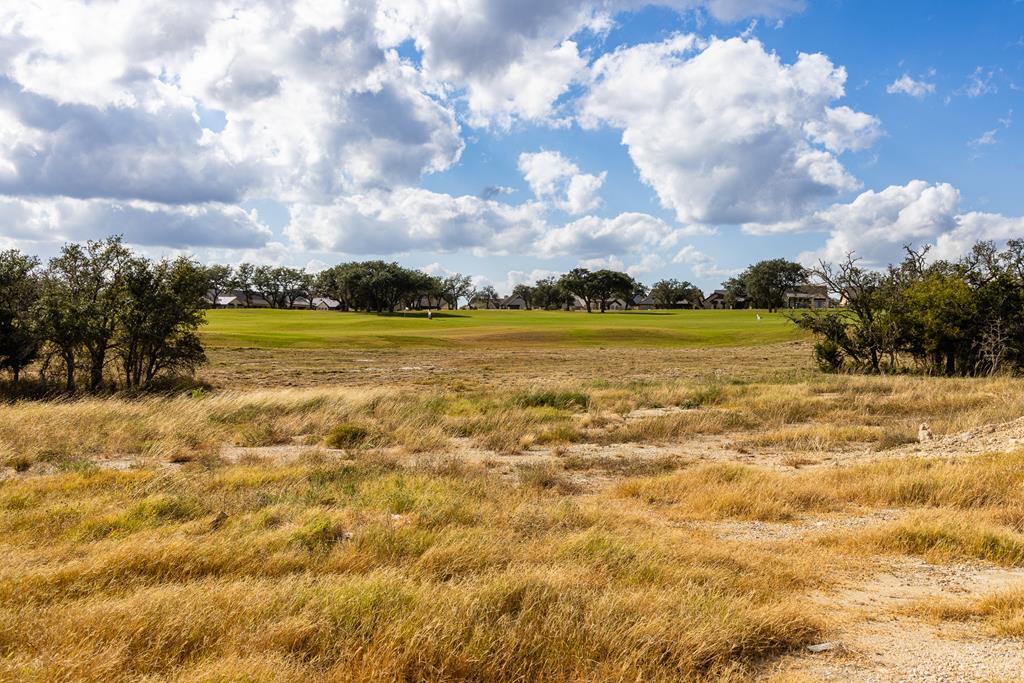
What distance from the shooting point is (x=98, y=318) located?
939 inches

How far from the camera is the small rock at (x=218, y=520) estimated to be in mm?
8031

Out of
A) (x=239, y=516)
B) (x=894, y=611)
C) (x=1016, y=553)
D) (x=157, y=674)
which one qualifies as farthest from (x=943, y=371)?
(x=157, y=674)

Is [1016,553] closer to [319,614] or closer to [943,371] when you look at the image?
[319,614]

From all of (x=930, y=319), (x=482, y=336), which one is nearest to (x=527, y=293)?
(x=482, y=336)

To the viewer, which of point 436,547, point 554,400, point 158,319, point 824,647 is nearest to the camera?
point 824,647

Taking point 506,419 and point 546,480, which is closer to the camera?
point 546,480

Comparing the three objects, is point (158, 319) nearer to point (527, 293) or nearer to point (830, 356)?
point (830, 356)

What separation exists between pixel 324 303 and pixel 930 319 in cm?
15761

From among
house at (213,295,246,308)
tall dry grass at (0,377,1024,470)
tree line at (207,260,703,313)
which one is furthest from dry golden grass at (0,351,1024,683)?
house at (213,295,246,308)

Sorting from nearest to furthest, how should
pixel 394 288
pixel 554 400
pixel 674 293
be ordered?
pixel 554 400 < pixel 394 288 < pixel 674 293

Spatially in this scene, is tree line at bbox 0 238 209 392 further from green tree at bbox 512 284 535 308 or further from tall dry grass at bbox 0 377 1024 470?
green tree at bbox 512 284 535 308

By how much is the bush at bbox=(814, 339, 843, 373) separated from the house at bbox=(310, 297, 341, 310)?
149m

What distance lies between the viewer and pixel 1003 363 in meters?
29.2

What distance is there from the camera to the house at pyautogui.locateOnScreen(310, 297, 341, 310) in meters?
172
